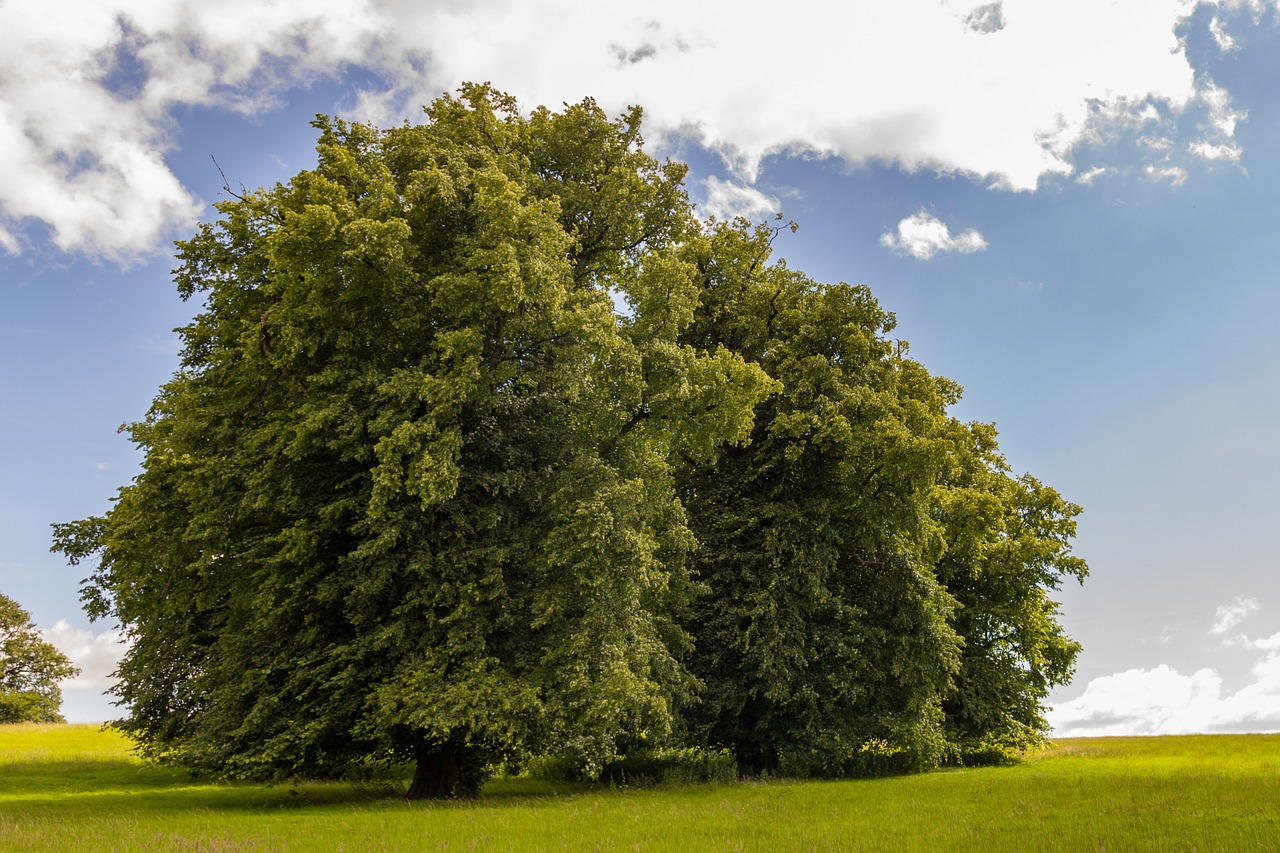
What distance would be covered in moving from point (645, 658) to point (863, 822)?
7.40m

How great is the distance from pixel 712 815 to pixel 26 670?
A: 62098mm

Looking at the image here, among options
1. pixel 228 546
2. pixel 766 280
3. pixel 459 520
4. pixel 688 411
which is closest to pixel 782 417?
pixel 688 411

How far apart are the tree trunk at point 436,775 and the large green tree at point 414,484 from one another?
0.27ft

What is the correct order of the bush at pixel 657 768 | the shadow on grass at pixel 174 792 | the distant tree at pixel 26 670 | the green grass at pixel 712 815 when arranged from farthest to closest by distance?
the distant tree at pixel 26 670, the bush at pixel 657 768, the shadow on grass at pixel 174 792, the green grass at pixel 712 815

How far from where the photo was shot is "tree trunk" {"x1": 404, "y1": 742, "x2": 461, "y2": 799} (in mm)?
23030

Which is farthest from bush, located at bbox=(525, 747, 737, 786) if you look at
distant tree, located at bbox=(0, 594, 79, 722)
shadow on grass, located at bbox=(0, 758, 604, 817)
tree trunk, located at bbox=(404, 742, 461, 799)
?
distant tree, located at bbox=(0, 594, 79, 722)

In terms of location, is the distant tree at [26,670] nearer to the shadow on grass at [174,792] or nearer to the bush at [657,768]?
the shadow on grass at [174,792]

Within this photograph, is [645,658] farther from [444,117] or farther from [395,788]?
[444,117]

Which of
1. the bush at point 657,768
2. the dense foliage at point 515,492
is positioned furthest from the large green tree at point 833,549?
the bush at point 657,768

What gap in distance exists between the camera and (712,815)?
16.8m

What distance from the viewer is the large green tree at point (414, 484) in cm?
1998

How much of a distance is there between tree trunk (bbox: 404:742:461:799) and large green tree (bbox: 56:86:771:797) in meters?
0.08

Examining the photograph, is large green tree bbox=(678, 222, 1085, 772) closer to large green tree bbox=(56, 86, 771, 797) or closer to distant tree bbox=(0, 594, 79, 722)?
large green tree bbox=(56, 86, 771, 797)

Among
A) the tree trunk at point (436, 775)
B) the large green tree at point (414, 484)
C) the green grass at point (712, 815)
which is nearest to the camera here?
the green grass at point (712, 815)
